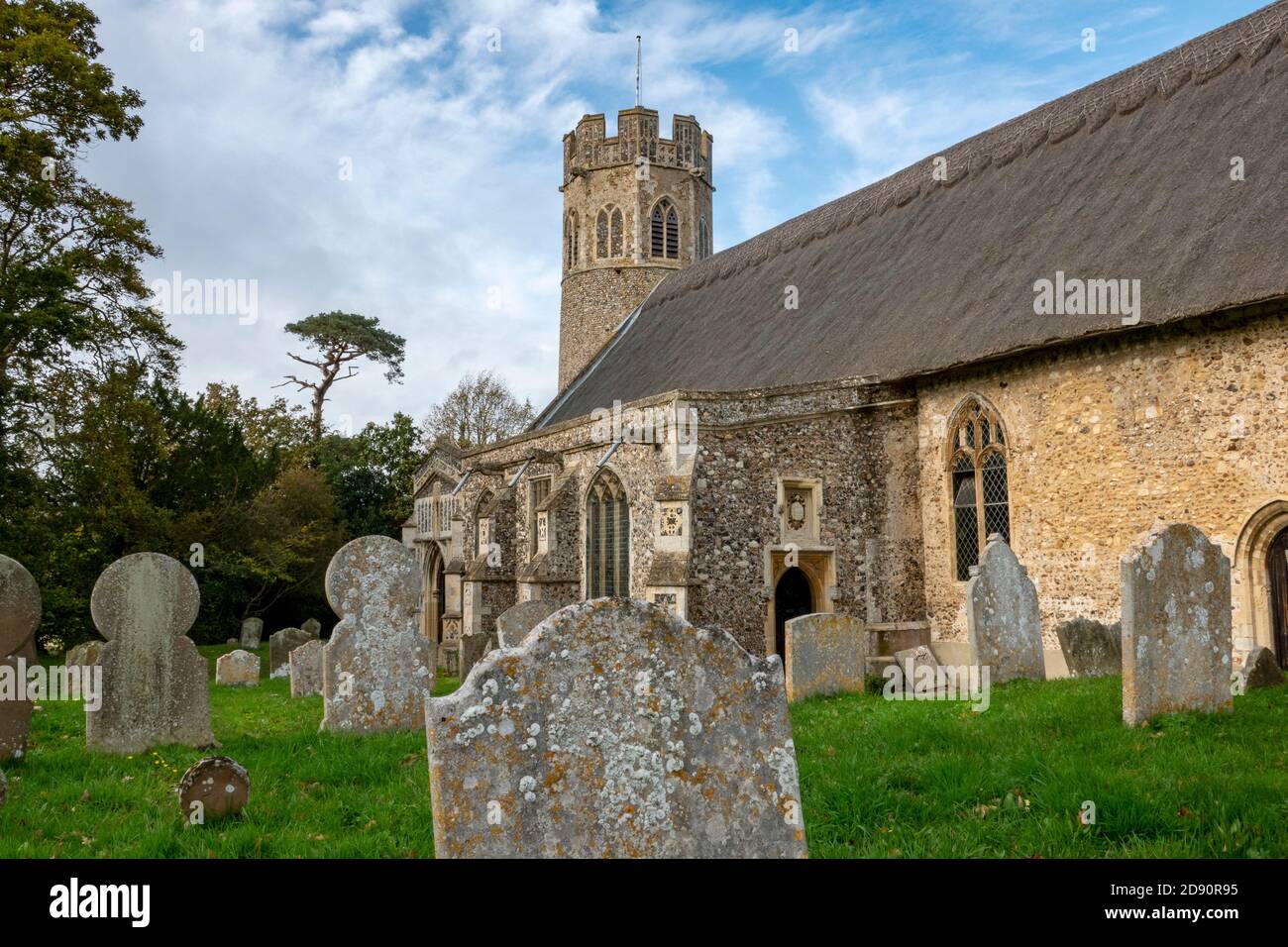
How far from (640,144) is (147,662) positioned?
89.8 ft

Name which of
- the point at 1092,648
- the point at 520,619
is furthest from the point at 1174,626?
the point at 520,619

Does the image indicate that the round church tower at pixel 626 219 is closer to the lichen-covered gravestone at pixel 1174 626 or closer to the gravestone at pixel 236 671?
the gravestone at pixel 236 671

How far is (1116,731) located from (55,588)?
56.3 ft

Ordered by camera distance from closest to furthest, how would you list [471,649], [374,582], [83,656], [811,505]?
[374,582]
[83,656]
[811,505]
[471,649]

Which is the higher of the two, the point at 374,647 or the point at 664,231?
the point at 664,231

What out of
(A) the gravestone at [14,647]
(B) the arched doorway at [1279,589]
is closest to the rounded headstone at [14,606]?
(A) the gravestone at [14,647]

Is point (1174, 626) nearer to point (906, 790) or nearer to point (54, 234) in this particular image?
point (906, 790)

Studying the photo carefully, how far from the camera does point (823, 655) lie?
985cm

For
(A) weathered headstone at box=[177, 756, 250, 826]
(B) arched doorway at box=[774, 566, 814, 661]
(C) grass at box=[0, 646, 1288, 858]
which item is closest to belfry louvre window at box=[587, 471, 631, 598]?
(B) arched doorway at box=[774, 566, 814, 661]

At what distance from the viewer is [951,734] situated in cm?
657

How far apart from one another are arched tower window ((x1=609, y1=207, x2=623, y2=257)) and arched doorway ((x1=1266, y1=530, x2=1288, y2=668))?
2413 centimetres

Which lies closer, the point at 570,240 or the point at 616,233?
the point at 616,233

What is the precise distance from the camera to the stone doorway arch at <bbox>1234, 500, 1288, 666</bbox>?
992 cm

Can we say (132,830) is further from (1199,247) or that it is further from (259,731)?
(1199,247)
